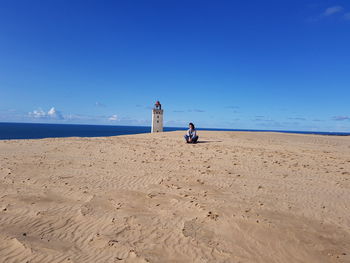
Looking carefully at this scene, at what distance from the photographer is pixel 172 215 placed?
5891 mm

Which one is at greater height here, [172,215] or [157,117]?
[157,117]

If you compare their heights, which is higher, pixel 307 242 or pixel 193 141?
pixel 193 141

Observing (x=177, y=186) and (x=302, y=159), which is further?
(x=302, y=159)

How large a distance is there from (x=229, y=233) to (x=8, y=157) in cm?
1312

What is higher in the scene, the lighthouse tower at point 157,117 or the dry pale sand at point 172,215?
the lighthouse tower at point 157,117

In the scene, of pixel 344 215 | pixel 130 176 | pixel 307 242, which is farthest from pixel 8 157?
pixel 344 215

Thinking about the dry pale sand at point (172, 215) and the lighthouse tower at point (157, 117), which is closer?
the dry pale sand at point (172, 215)

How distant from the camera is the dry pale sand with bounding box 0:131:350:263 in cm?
438

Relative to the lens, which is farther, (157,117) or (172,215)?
(157,117)

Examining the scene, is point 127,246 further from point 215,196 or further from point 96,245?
point 215,196

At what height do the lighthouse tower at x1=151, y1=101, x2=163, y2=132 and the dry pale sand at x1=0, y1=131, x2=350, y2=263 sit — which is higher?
the lighthouse tower at x1=151, y1=101, x2=163, y2=132

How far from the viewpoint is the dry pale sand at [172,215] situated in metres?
4.38

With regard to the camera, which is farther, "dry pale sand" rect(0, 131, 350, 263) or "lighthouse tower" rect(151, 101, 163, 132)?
"lighthouse tower" rect(151, 101, 163, 132)

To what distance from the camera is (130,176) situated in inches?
374
